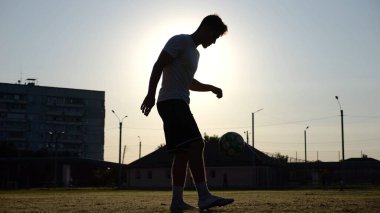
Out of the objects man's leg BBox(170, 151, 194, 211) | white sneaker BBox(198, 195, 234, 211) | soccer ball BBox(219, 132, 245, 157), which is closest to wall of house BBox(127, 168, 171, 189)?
soccer ball BBox(219, 132, 245, 157)

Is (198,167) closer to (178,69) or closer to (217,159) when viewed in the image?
(178,69)

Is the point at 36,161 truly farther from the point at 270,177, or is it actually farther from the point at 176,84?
the point at 176,84

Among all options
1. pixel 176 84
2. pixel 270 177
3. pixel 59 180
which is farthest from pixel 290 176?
pixel 176 84

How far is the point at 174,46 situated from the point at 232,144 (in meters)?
32.4

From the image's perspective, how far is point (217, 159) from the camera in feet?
230

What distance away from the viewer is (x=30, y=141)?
123m

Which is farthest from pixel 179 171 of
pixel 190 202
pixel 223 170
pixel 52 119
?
pixel 52 119

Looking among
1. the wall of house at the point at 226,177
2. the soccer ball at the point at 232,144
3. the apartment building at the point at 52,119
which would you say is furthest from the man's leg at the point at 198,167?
the apartment building at the point at 52,119

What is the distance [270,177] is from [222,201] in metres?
65.7

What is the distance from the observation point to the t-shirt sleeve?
6.15 m

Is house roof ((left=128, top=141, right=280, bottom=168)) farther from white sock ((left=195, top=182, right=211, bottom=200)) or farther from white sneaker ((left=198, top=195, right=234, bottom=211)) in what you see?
white sneaker ((left=198, top=195, right=234, bottom=211))

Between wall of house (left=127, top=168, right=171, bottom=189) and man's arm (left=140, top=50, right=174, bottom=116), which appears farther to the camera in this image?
wall of house (left=127, top=168, right=171, bottom=189)

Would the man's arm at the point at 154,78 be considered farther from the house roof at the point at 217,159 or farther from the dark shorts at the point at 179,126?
the house roof at the point at 217,159

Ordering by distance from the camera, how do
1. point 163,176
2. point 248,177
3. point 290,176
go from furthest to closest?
point 290,176, point 163,176, point 248,177
